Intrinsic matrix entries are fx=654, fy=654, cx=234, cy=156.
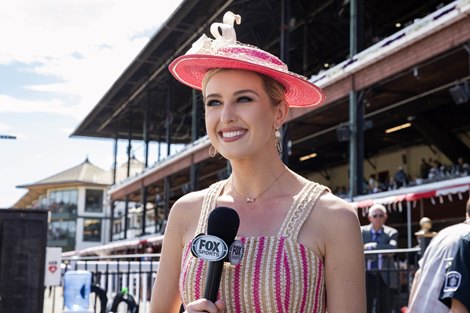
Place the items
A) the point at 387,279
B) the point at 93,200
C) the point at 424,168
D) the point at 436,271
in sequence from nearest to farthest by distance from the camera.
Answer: the point at 436,271
the point at 387,279
the point at 424,168
the point at 93,200

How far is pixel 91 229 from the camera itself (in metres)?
68.4

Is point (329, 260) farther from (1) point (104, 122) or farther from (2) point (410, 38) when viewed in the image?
(1) point (104, 122)

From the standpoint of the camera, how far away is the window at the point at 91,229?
67875 millimetres

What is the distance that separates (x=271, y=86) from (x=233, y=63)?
0.15 metres

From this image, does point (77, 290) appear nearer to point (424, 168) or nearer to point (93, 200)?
point (424, 168)

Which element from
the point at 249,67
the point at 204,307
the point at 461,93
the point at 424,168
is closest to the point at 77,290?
the point at 249,67

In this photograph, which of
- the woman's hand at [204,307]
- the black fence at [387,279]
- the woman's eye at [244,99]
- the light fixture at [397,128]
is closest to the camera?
the woman's hand at [204,307]

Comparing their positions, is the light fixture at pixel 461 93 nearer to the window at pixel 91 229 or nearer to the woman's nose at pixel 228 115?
the woman's nose at pixel 228 115

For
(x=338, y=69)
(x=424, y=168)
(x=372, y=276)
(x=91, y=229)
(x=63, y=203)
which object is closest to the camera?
(x=372, y=276)

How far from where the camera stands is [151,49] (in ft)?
110

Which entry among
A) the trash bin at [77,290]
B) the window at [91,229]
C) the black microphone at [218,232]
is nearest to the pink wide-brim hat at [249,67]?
the black microphone at [218,232]

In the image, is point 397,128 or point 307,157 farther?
point 307,157

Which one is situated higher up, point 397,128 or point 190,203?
point 397,128

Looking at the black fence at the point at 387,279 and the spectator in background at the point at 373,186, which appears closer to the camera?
the black fence at the point at 387,279
